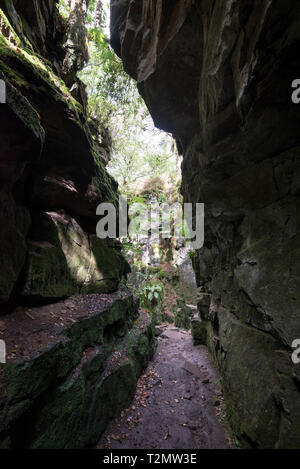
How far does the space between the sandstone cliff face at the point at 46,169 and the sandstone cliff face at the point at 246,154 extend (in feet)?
6.79

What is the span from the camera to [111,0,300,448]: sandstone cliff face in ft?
7.98

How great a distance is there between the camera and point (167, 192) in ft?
59.1

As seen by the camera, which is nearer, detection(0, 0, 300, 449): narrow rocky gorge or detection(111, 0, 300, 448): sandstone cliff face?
detection(111, 0, 300, 448): sandstone cliff face

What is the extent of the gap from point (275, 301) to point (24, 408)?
3673 millimetres

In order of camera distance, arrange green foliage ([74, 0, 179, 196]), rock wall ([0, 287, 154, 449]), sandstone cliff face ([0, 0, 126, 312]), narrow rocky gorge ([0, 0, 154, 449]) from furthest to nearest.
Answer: green foliage ([74, 0, 179, 196]) → sandstone cliff face ([0, 0, 126, 312]) → narrow rocky gorge ([0, 0, 154, 449]) → rock wall ([0, 287, 154, 449])

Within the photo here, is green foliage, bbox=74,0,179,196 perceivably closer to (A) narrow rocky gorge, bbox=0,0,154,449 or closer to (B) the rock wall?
(A) narrow rocky gorge, bbox=0,0,154,449

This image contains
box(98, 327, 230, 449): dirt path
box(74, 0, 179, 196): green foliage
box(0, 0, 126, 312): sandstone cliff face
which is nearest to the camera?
box(0, 0, 126, 312): sandstone cliff face

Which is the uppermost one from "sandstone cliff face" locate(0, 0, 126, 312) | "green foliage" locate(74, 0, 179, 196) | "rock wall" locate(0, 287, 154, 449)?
"green foliage" locate(74, 0, 179, 196)

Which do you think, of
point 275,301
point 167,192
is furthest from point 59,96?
point 167,192

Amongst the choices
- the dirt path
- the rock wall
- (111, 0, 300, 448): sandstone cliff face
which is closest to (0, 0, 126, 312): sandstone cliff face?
the rock wall

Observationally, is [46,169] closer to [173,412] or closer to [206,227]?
[206,227]

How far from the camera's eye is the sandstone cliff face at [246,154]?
243cm

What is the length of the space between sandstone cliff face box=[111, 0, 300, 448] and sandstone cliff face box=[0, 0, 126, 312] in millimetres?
2071

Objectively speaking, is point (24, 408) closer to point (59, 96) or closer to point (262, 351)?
Result: point (262, 351)
